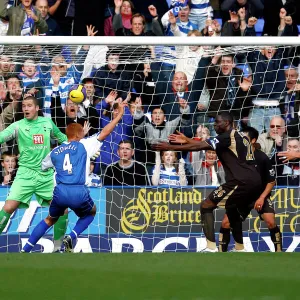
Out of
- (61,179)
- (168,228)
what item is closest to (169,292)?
(61,179)

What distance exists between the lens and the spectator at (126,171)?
464 inches

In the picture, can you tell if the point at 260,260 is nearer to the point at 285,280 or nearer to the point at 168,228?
the point at 285,280

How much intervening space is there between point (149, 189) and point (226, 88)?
1697 millimetres

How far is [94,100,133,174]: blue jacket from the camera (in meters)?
11.9

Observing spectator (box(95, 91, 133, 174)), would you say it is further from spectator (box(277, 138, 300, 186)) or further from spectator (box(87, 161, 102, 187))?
spectator (box(277, 138, 300, 186))

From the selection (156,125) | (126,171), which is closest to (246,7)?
(156,125)

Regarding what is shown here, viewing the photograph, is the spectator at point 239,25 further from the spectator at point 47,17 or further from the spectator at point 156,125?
the spectator at point 47,17

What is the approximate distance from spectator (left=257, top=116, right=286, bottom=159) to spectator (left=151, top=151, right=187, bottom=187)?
110 cm

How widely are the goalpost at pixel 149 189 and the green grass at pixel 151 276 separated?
12.5 ft

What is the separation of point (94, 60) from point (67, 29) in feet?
8.15

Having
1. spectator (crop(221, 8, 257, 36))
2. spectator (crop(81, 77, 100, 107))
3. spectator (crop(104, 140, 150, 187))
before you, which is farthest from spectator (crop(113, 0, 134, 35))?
spectator (crop(104, 140, 150, 187))

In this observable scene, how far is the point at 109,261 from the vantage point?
7.35 metres

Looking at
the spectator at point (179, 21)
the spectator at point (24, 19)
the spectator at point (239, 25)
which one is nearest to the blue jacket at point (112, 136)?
the spectator at point (24, 19)

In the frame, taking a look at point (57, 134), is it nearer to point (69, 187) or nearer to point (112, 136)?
point (69, 187)
